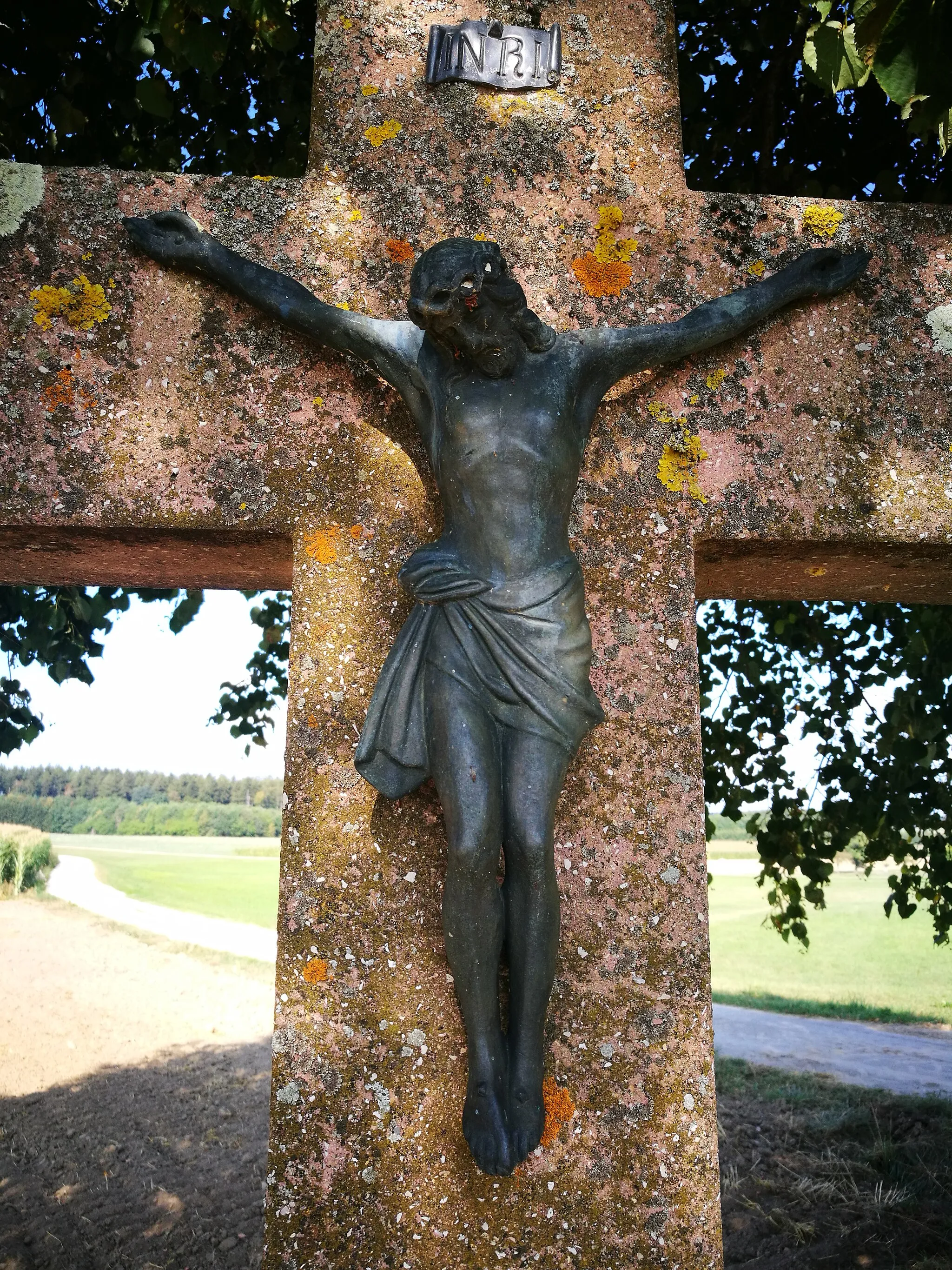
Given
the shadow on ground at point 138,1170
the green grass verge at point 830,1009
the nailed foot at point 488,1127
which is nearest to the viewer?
the nailed foot at point 488,1127

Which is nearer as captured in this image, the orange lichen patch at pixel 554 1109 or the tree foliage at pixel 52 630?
the orange lichen patch at pixel 554 1109

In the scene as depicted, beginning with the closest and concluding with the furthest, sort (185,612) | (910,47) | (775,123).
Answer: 1. (910,47)
2. (775,123)
3. (185,612)

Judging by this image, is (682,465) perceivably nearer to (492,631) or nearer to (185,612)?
(492,631)

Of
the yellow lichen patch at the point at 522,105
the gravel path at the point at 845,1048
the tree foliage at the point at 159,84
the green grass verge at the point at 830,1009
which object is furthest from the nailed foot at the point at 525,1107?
the green grass verge at the point at 830,1009

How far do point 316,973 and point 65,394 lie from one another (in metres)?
1.49

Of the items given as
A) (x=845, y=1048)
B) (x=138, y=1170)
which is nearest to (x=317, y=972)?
(x=138, y=1170)

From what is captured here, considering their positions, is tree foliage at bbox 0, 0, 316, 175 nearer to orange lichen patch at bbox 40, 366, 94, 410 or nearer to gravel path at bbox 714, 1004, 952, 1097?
orange lichen patch at bbox 40, 366, 94, 410

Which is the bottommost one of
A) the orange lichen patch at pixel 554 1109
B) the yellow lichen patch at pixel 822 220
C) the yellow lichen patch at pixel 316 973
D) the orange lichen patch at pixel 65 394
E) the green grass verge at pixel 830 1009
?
the green grass verge at pixel 830 1009

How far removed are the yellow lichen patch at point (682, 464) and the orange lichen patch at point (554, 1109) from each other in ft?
4.56

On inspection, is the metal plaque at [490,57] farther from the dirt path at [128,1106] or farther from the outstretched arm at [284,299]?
the dirt path at [128,1106]

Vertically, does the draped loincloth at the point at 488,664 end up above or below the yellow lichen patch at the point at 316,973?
above

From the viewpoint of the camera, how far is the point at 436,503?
240cm

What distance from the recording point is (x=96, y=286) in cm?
246

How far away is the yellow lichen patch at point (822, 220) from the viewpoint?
8.70 feet
